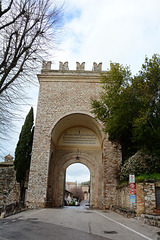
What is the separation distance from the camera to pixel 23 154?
16.5m

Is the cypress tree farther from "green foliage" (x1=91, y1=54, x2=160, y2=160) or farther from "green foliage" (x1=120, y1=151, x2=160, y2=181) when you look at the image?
"green foliage" (x1=120, y1=151, x2=160, y2=181)

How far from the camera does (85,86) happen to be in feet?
57.6

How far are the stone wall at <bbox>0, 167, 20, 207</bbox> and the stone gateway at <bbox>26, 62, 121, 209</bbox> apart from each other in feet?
7.62

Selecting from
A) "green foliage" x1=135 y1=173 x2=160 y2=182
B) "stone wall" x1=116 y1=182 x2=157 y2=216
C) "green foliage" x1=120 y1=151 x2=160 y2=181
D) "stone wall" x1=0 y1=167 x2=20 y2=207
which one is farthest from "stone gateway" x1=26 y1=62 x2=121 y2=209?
"stone wall" x1=116 y1=182 x2=157 y2=216

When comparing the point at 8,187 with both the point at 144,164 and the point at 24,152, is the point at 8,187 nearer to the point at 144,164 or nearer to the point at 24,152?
the point at 24,152

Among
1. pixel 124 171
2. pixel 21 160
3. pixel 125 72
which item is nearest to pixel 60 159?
pixel 21 160

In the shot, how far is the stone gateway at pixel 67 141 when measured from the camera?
14995mm

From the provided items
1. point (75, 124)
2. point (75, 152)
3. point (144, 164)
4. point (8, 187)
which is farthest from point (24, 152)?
point (144, 164)

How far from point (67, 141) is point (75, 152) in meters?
1.21

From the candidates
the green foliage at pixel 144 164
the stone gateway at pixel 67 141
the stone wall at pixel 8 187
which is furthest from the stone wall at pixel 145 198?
the stone wall at pixel 8 187

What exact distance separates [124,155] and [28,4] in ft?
38.4

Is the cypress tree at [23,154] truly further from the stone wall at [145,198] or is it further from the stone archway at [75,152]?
the stone wall at [145,198]

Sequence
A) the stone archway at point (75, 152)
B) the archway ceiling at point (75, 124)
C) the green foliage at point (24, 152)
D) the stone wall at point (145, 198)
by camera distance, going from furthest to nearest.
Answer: the stone archway at point (75, 152) < the archway ceiling at point (75, 124) < the green foliage at point (24, 152) < the stone wall at point (145, 198)

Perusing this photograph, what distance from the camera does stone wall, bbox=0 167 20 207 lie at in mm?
16141
